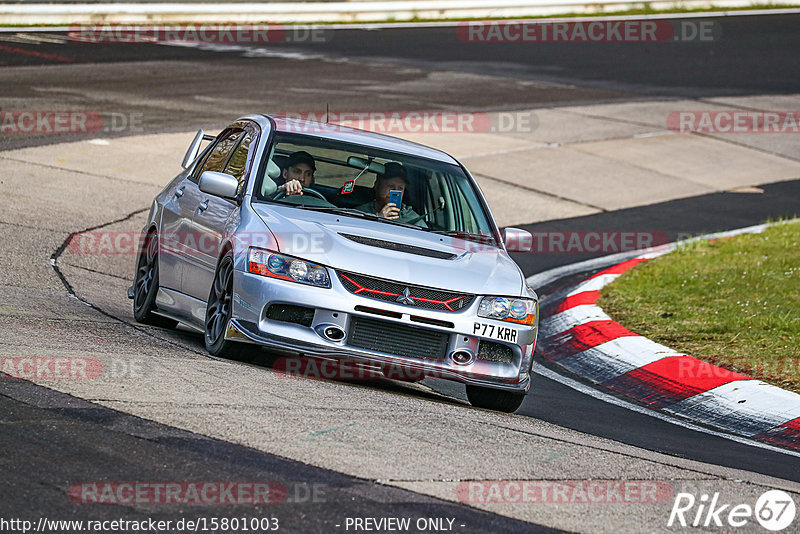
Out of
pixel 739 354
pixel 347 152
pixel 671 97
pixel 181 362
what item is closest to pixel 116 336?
pixel 181 362

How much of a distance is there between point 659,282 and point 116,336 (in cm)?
574

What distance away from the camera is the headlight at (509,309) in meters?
7.32

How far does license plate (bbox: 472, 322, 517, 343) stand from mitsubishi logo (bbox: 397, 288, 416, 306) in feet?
1.31

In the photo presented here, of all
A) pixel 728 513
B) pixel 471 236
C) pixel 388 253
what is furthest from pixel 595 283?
pixel 728 513

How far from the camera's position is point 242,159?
8.50 meters

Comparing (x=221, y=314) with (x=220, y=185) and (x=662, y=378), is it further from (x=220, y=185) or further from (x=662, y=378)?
(x=662, y=378)

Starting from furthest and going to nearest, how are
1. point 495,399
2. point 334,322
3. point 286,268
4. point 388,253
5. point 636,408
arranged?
point 636,408, point 495,399, point 388,253, point 286,268, point 334,322

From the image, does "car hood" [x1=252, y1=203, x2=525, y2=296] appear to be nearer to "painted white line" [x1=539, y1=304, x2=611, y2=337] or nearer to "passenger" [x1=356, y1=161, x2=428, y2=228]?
"passenger" [x1=356, y1=161, x2=428, y2=228]

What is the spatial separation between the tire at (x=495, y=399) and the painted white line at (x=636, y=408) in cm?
102

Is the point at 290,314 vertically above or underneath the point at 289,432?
above

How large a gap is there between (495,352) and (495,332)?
5.9 inches

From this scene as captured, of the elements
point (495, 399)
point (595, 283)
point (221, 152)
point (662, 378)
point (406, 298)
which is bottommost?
point (595, 283)

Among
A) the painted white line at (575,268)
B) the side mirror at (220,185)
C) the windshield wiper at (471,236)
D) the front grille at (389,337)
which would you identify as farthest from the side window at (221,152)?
the painted white line at (575,268)

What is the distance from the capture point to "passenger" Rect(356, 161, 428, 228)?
8281 mm
